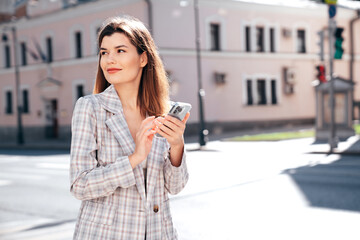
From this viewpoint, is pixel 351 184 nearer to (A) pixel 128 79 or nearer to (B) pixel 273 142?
(A) pixel 128 79

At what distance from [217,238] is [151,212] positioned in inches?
163

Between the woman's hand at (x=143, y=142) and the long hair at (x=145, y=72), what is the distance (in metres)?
0.31

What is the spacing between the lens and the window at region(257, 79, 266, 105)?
32375mm

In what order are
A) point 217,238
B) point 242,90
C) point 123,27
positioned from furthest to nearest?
point 242,90 → point 217,238 → point 123,27

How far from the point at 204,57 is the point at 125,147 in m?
28.1

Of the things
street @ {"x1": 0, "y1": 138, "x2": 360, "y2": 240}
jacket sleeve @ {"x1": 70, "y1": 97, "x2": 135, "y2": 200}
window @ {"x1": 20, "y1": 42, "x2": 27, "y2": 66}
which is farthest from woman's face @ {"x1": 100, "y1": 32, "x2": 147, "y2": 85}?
window @ {"x1": 20, "y1": 42, "x2": 27, "y2": 66}

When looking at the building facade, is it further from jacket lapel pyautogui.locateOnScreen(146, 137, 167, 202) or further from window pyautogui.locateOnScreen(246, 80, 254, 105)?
jacket lapel pyautogui.locateOnScreen(146, 137, 167, 202)

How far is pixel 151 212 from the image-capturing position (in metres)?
2.33

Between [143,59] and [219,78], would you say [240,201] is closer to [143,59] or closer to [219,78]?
[143,59]

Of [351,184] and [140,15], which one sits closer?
[351,184]

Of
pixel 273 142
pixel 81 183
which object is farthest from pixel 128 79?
pixel 273 142

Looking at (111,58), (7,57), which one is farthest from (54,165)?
(7,57)

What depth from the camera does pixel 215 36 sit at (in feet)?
101

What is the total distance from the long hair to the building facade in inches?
1009
